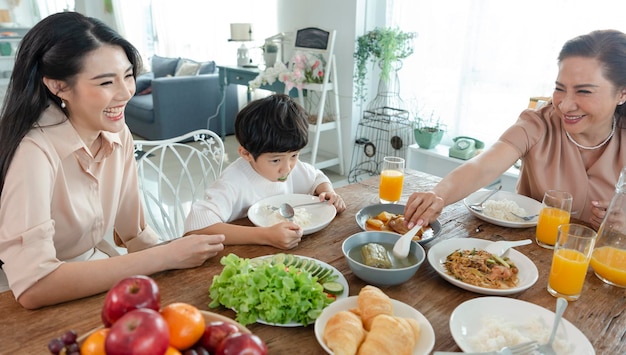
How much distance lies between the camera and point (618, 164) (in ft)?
5.07

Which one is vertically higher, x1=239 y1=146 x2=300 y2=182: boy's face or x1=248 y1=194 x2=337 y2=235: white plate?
x1=239 y1=146 x2=300 y2=182: boy's face

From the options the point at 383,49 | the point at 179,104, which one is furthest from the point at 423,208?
the point at 179,104

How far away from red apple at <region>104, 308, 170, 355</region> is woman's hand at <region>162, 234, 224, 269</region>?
0.52 meters

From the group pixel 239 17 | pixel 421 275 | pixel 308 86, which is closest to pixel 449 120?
pixel 308 86

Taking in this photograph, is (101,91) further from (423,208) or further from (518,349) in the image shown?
(518,349)

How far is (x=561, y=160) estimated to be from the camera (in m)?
1.60

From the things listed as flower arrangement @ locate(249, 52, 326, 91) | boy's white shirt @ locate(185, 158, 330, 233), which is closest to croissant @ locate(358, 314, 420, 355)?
boy's white shirt @ locate(185, 158, 330, 233)

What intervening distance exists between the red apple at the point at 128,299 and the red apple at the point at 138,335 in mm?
43

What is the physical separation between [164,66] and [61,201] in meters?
5.21

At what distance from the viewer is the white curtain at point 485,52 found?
115 inches

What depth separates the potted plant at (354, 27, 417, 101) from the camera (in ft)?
11.9

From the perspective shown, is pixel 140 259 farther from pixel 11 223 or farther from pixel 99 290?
pixel 11 223

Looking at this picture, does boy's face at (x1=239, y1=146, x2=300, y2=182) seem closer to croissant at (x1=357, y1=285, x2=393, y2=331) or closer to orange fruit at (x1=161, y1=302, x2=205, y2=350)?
croissant at (x1=357, y1=285, x2=393, y2=331)

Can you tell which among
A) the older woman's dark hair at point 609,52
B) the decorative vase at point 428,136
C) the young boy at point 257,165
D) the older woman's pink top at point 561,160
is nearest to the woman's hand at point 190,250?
the young boy at point 257,165
